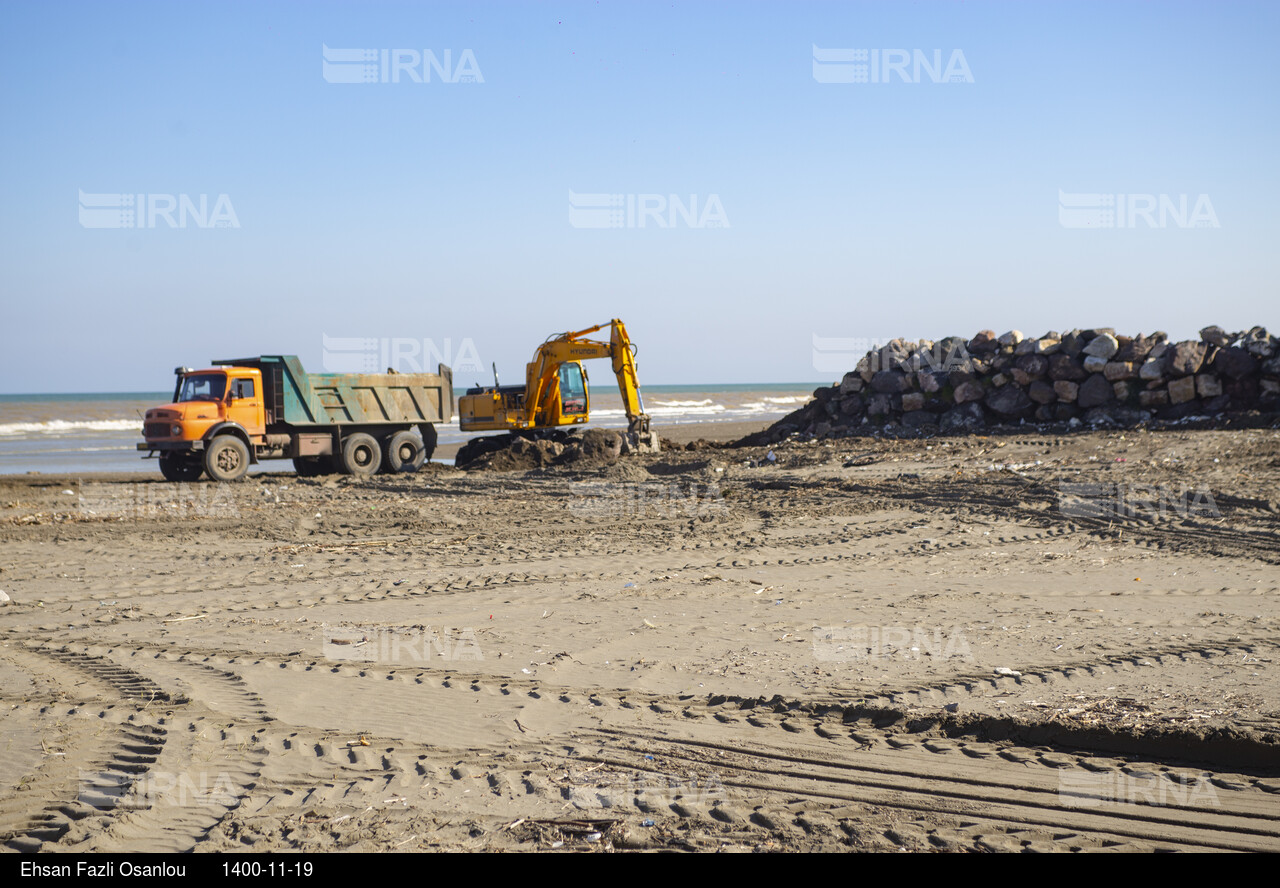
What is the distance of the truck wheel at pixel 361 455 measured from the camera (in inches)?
788

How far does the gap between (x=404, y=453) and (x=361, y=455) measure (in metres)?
1.16

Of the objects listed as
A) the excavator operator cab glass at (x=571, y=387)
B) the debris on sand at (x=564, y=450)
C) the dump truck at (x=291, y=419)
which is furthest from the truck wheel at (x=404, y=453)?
the excavator operator cab glass at (x=571, y=387)

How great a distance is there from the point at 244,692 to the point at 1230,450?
15.2 meters

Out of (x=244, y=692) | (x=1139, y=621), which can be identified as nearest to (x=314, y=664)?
(x=244, y=692)

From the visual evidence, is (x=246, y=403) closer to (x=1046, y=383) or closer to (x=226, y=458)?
(x=226, y=458)

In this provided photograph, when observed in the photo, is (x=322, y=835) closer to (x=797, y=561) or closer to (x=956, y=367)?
(x=797, y=561)

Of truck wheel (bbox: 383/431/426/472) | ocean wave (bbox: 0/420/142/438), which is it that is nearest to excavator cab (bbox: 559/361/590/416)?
truck wheel (bbox: 383/431/426/472)

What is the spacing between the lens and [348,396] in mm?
19938

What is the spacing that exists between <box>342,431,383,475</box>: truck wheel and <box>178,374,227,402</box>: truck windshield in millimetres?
2930

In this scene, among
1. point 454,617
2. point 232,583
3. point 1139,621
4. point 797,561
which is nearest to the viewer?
point 1139,621

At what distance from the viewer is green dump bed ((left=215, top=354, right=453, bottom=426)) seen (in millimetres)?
18828

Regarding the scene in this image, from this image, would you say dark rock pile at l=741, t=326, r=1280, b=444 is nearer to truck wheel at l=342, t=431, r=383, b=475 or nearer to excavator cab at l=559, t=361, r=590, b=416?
excavator cab at l=559, t=361, r=590, b=416

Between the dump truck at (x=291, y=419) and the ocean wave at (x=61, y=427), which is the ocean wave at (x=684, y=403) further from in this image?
the dump truck at (x=291, y=419)

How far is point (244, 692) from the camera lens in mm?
A: 5457
